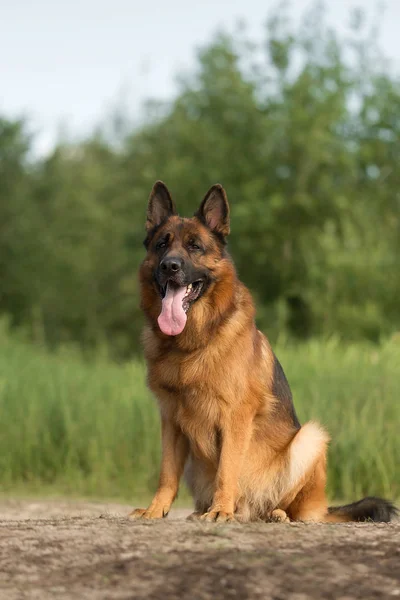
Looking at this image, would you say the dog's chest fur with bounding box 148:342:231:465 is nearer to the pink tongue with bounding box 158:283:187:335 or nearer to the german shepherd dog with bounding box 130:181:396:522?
the german shepherd dog with bounding box 130:181:396:522

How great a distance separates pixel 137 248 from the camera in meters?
32.2

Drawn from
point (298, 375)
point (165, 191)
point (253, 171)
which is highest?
point (253, 171)

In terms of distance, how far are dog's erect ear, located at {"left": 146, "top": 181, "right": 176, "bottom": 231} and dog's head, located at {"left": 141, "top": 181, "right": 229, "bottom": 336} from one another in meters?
0.06

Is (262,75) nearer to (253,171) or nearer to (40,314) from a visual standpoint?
(253,171)

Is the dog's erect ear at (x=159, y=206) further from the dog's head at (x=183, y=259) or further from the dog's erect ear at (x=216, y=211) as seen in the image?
the dog's erect ear at (x=216, y=211)

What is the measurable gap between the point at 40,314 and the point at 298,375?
21073 mm

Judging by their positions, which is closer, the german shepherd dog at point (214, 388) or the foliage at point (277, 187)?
the german shepherd dog at point (214, 388)

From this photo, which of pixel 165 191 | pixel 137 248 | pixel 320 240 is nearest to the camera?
pixel 165 191

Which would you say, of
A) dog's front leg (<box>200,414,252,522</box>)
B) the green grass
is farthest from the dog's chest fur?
the green grass

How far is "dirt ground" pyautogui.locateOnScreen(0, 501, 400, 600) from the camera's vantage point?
445cm

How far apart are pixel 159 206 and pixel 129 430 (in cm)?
565

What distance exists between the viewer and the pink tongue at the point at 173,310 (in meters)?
6.52

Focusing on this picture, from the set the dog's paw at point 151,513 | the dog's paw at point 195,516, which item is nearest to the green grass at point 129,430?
the dog's paw at point 195,516

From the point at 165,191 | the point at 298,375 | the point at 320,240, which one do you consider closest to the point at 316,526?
the point at 165,191
